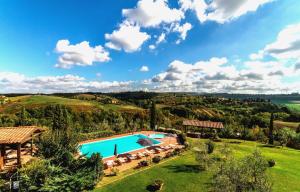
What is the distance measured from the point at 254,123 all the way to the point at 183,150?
135 ft

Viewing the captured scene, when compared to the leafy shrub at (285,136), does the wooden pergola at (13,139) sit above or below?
above

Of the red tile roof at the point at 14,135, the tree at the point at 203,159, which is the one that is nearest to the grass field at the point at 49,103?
the red tile roof at the point at 14,135

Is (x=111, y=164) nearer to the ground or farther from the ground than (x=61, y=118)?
nearer to the ground

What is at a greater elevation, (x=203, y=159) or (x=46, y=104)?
(x=46, y=104)

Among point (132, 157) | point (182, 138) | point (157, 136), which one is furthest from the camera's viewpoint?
point (157, 136)

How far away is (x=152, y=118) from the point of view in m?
46.9

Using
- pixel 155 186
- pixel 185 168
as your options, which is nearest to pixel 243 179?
pixel 155 186

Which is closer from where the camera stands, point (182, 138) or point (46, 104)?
point (182, 138)

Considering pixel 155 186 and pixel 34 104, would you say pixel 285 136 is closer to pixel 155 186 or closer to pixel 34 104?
pixel 155 186

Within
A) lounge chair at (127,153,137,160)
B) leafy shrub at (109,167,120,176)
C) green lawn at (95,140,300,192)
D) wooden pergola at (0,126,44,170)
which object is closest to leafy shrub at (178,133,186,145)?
green lawn at (95,140,300,192)

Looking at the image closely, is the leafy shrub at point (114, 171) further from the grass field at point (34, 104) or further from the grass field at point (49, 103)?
the grass field at point (34, 104)

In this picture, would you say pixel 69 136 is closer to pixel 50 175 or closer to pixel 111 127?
pixel 50 175

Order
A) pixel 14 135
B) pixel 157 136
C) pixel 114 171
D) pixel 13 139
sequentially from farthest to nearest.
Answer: pixel 157 136 → pixel 114 171 → pixel 14 135 → pixel 13 139

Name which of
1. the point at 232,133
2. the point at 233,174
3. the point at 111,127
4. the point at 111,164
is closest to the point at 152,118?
the point at 111,127
